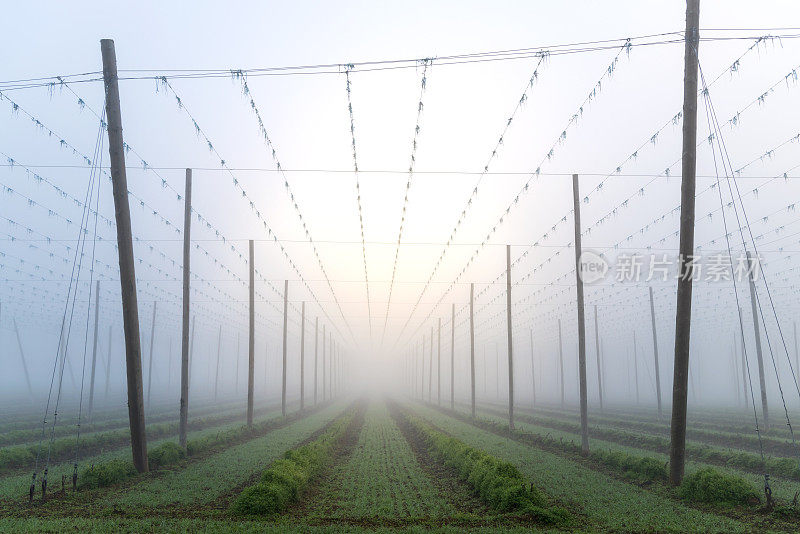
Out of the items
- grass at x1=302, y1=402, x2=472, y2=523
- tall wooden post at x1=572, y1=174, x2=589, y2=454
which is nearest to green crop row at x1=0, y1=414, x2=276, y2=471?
grass at x1=302, y1=402, x2=472, y2=523

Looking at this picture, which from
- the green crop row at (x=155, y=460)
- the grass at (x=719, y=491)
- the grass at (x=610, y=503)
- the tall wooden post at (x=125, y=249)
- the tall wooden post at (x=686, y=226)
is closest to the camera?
the grass at (x=610, y=503)

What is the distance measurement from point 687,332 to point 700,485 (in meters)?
4.23

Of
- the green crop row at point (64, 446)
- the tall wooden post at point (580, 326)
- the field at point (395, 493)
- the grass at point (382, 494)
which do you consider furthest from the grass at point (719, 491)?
the green crop row at point (64, 446)

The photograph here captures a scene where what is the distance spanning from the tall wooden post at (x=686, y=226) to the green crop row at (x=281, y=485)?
36.1 ft

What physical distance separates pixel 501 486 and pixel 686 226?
30.2 feet

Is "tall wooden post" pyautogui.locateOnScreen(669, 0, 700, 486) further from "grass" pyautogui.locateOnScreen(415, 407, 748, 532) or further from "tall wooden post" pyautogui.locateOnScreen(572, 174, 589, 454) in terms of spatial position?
"tall wooden post" pyautogui.locateOnScreen(572, 174, 589, 454)

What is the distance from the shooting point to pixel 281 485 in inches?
601

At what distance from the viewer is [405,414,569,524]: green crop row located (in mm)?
13470

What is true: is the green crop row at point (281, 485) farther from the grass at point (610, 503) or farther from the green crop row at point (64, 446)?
the grass at point (610, 503)

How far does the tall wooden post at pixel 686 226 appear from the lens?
16125 millimetres

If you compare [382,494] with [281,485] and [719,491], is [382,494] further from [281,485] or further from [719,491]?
[719,491]

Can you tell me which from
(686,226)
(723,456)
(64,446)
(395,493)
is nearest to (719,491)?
(686,226)

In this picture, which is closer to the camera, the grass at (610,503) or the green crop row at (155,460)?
the grass at (610,503)

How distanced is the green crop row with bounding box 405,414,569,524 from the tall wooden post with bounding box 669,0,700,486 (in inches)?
179
